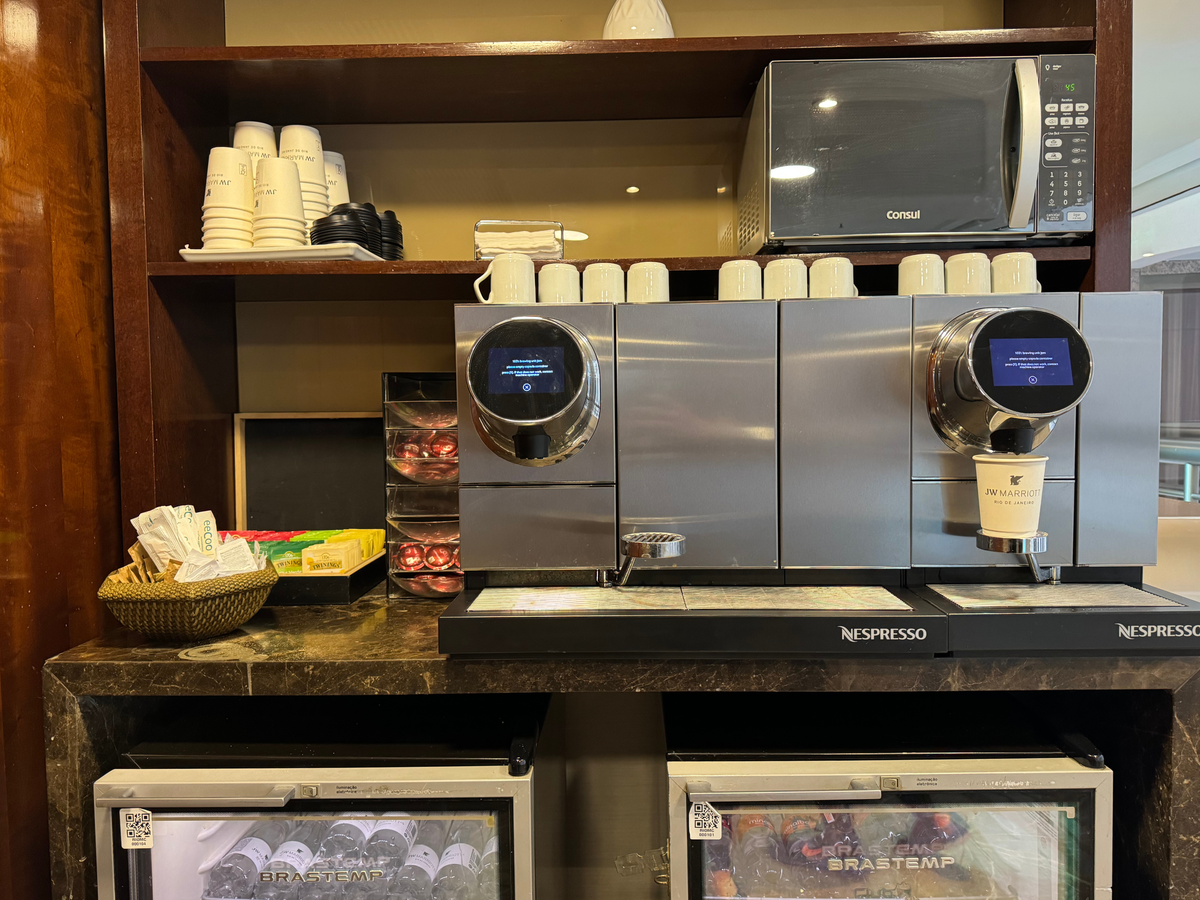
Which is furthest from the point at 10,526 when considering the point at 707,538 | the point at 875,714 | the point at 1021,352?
the point at 1021,352

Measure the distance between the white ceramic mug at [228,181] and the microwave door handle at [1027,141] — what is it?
56.5 inches

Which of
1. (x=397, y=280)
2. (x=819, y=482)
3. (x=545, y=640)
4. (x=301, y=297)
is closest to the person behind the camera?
(x=545, y=640)

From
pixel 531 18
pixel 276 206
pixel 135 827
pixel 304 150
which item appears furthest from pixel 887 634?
pixel 531 18

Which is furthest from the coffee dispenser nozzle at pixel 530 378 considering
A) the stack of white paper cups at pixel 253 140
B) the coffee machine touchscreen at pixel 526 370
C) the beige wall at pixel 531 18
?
the beige wall at pixel 531 18

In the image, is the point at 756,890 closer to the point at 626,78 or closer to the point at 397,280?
the point at 397,280

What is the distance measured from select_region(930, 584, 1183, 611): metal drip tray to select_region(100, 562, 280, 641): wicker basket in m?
1.09

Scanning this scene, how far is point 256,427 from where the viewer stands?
1.61 m

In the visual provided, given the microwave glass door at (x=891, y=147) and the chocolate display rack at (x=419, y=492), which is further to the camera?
the chocolate display rack at (x=419, y=492)

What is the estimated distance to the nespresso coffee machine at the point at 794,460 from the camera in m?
1.01

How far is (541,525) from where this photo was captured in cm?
104

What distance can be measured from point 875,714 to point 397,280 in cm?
119

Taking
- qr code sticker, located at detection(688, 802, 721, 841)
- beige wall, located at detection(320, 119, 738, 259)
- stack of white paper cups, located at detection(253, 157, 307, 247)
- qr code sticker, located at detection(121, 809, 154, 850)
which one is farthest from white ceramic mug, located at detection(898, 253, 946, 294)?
qr code sticker, located at detection(121, 809, 154, 850)

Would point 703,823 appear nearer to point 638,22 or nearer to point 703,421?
point 703,421

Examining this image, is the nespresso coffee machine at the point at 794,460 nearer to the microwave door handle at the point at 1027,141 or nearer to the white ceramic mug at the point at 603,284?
the white ceramic mug at the point at 603,284
